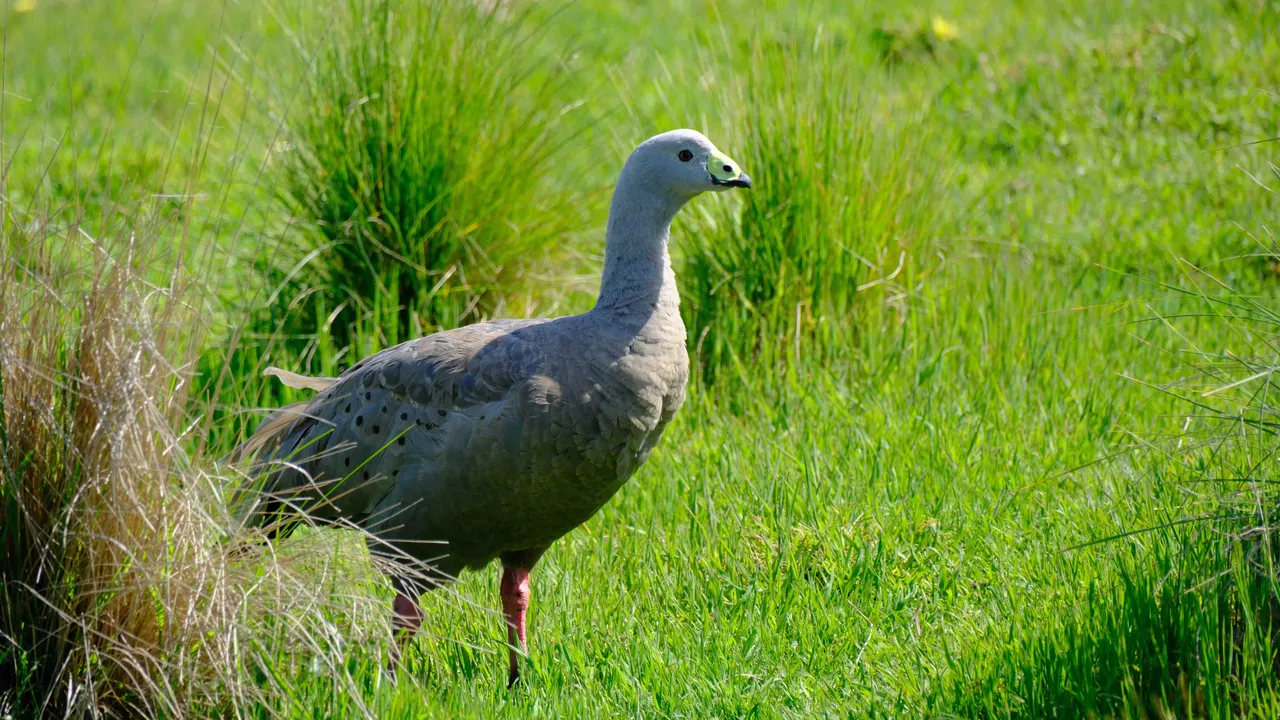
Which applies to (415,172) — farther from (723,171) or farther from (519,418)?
(519,418)

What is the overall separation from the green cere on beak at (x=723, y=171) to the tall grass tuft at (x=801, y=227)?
1.72m

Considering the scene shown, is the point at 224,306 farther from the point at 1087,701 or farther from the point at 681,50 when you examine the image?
the point at 681,50

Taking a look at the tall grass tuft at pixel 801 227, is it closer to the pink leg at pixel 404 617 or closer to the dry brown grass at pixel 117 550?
the pink leg at pixel 404 617

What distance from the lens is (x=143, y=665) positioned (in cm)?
333

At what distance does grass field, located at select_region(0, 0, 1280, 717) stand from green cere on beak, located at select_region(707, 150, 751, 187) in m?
1.23

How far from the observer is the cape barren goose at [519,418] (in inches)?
151

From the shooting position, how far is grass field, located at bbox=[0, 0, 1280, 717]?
3.37m

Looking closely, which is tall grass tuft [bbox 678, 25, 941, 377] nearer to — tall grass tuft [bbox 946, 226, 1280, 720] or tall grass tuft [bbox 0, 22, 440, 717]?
tall grass tuft [bbox 946, 226, 1280, 720]

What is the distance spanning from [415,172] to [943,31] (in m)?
5.19

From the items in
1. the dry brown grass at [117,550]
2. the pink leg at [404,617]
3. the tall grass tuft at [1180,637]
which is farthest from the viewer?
the pink leg at [404,617]

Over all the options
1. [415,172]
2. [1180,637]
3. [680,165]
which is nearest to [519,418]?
[680,165]

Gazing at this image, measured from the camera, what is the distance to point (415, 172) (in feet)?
19.5

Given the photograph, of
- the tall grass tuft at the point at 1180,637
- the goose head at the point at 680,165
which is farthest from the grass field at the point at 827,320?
the goose head at the point at 680,165

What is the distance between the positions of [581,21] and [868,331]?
6.15m
